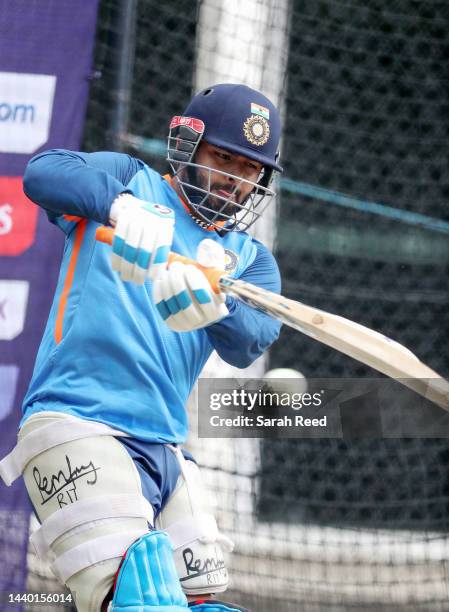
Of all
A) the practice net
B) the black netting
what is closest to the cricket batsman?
the practice net

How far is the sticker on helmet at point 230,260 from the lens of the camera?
2873mm

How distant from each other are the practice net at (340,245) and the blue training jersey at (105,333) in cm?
183

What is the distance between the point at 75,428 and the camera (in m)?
2.58

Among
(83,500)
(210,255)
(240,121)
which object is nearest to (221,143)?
(240,121)

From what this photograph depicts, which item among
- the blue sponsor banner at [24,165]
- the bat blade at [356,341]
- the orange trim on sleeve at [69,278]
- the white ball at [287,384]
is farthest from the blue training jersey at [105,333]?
the white ball at [287,384]

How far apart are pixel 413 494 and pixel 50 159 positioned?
10.6 feet

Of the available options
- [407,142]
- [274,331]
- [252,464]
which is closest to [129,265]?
[274,331]

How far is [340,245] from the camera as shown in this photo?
545 centimetres

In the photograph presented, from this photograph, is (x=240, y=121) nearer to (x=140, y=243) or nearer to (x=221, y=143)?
(x=221, y=143)

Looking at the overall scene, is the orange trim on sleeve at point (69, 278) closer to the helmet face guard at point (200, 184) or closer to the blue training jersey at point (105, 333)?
the blue training jersey at point (105, 333)

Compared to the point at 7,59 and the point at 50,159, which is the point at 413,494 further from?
the point at 50,159

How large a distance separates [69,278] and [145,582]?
780 mm

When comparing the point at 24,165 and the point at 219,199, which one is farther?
the point at 24,165

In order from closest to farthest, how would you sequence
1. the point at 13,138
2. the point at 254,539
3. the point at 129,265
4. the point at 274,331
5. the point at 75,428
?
the point at 129,265 → the point at 75,428 → the point at 274,331 → the point at 13,138 → the point at 254,539
